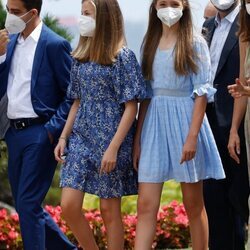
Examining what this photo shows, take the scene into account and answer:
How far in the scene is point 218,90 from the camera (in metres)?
8.66

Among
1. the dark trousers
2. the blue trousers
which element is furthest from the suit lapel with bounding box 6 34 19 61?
the dark trousers

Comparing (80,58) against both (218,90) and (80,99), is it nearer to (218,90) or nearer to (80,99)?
(80,99)

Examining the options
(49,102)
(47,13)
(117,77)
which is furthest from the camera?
(47,13)

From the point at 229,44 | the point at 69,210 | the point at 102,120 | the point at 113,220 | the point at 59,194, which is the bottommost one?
the point at 59,194

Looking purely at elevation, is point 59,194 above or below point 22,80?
below

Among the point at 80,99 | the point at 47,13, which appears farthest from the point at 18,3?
the point at 47,13

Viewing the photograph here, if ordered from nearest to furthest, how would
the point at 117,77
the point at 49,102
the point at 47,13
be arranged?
1. the point at 117,77
2. the point at 49,102
3. the point at 47,13

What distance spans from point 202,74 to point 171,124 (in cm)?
37

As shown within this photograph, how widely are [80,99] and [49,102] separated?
373 mm

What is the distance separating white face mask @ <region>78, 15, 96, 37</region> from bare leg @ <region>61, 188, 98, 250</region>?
0.98 meters

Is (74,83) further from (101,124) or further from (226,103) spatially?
(226,103)

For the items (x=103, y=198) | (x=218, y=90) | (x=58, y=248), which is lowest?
(x=58, y=248)

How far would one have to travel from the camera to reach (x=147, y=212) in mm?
8219

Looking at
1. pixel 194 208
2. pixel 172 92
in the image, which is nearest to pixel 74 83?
pixel 172 92
